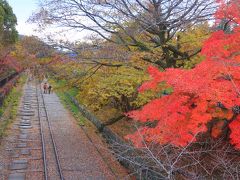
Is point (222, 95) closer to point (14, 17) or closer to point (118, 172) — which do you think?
point (118, 172)

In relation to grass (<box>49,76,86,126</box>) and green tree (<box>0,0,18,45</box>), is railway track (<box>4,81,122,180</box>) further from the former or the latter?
green tree (<box>0,0,18,45</box>)

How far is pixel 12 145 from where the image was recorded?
2117cm

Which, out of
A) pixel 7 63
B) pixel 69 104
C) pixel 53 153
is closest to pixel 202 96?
pixel 53 153

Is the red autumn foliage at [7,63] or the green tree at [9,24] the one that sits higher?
the green tree at [9,24]

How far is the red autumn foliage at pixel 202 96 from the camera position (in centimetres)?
1023

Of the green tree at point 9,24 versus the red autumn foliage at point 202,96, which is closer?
the red autumn foliage at point 202,96

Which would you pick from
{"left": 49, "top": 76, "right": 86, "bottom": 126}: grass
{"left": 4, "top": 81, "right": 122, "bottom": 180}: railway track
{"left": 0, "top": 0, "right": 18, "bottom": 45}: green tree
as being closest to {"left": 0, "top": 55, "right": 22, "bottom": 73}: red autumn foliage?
{"left": 49, "top": 76, "right": 86, "bottom": 126}: grass

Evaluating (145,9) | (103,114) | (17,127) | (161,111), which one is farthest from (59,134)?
(161,111)

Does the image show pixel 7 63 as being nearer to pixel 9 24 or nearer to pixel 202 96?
pixel 202 96

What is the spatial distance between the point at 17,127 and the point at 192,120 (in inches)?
745

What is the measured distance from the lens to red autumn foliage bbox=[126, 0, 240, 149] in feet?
33.6

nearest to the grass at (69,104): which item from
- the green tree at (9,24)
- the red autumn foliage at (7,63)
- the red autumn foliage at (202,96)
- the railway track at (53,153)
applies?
the railway track at (53,153)

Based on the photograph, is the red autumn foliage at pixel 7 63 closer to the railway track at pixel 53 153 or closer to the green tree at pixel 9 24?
the railway track at pixel 53 153

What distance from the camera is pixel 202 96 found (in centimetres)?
1025
